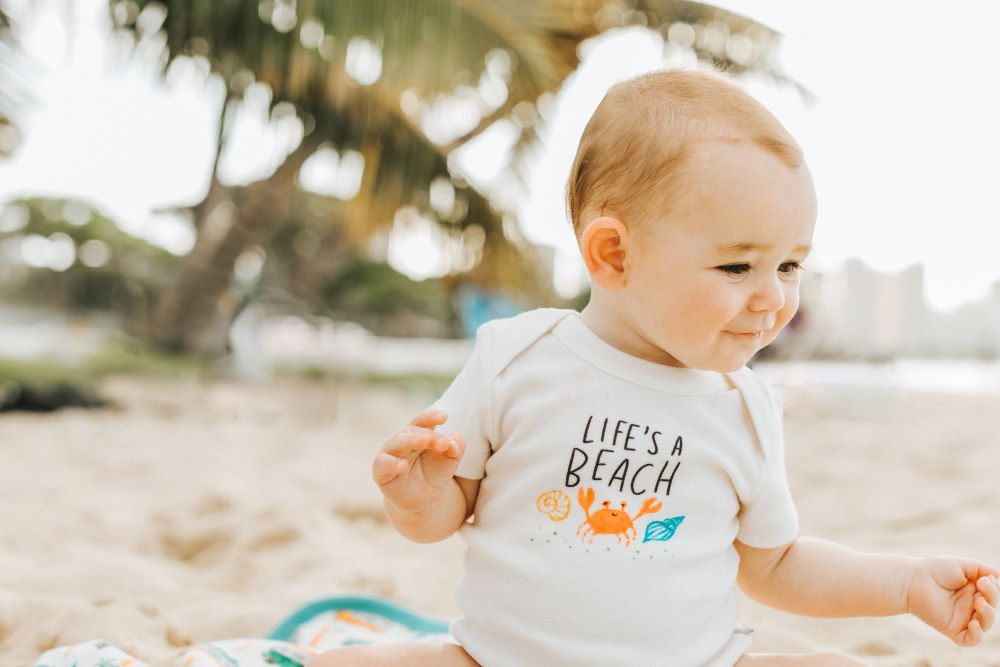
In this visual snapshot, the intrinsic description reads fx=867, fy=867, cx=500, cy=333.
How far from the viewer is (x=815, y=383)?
22.3ft

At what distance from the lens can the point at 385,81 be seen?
5.15 meters

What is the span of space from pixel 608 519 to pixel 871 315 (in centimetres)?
928

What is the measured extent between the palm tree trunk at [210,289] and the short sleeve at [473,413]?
6559 millimetres

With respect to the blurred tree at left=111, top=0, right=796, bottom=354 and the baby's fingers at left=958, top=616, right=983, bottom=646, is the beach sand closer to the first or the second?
the baby's fingers at left=958, top=616, right=983, bottom=646

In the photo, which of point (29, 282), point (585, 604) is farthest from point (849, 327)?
point (29, 282)

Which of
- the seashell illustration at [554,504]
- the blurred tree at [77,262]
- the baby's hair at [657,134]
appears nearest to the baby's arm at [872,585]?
the seashell illustration at [554,504]

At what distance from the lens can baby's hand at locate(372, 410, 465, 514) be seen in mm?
952

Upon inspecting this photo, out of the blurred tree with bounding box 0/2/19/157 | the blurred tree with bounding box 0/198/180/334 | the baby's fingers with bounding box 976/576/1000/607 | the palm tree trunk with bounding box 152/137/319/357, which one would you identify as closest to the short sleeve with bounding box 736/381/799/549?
the baby's fingers with bounding box 976/576/1000/607

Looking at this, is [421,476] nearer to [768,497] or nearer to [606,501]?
[606,501]

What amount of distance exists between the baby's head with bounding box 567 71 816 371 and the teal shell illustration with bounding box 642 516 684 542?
7.3 inches

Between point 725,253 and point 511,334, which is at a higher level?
point 725,253

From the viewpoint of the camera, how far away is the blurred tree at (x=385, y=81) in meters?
5.01

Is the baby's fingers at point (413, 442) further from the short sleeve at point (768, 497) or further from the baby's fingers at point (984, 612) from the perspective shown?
the baby's fingers at point (984, 612)

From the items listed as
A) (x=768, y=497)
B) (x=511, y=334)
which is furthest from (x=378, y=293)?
(x=768, y=497)
